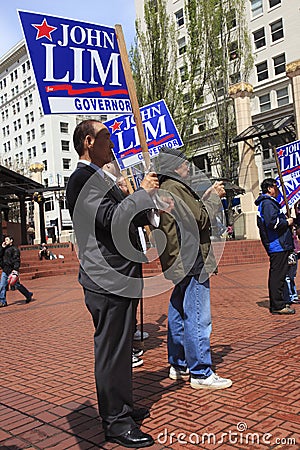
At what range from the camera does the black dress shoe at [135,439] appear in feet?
9.18

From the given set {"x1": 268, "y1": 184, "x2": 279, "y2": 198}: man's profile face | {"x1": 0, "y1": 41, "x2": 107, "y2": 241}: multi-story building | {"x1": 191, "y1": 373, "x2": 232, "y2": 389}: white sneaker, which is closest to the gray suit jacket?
{"x1": 191, "y1": 373, "x2": 232, "y2": 389}: white sneaker

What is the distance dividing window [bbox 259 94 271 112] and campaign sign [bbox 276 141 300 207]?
105 feet

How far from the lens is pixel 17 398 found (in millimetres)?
3975

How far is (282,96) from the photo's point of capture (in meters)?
36.1

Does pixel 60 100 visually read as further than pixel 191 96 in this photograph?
No

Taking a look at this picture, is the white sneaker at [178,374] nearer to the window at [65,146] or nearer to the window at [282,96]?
the window at [282,96]

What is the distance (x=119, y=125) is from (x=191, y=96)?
20.1 m

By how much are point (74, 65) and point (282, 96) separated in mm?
34752

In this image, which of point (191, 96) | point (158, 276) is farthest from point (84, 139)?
point (191, 96)

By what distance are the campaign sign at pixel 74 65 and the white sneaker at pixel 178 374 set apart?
Answer: 250cm

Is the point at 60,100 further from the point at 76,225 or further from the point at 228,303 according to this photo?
the point at 228,303

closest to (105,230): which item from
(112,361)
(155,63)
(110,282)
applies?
(110,282)

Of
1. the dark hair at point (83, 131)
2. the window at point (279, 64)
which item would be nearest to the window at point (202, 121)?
the window at point (279, 64)

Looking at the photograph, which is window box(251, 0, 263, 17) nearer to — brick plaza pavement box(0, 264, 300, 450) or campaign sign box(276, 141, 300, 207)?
campaign sign box(276, 141, 300, 207)
